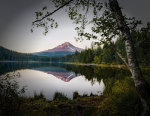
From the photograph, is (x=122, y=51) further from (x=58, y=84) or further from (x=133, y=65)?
(x=58, y=84)

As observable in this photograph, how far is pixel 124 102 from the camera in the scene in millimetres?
4156

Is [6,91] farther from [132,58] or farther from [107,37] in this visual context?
[132,58]

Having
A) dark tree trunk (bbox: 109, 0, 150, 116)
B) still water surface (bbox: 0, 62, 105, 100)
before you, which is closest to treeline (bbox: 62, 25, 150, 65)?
dark tree trunk (bbox: 109, 0, 150, 116)

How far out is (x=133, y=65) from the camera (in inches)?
142

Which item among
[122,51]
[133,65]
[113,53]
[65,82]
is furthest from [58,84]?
[113,53]

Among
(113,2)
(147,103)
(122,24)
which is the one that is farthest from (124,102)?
(113,2)

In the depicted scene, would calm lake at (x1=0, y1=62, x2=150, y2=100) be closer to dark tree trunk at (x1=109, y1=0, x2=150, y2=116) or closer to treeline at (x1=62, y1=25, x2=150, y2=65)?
treeline at (x1=62, y1=25, x2=150, y2=65)

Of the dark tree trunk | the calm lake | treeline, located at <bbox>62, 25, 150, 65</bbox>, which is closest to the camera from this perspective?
the dark tree trunk

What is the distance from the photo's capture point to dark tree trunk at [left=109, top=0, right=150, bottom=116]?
11.3 ft

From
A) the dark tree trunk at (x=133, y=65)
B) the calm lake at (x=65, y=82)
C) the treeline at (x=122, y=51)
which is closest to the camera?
the dark tree trunk at (x=133, y=65)

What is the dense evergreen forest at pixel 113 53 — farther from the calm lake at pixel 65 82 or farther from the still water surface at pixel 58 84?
the still water surface at pixel 58 84

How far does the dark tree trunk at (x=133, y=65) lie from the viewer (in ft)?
11.3

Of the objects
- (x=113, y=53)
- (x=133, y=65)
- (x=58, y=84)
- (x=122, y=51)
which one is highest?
(x=113, y=53)

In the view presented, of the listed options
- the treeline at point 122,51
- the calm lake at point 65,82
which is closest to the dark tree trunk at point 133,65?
the treeline at point 122,51
